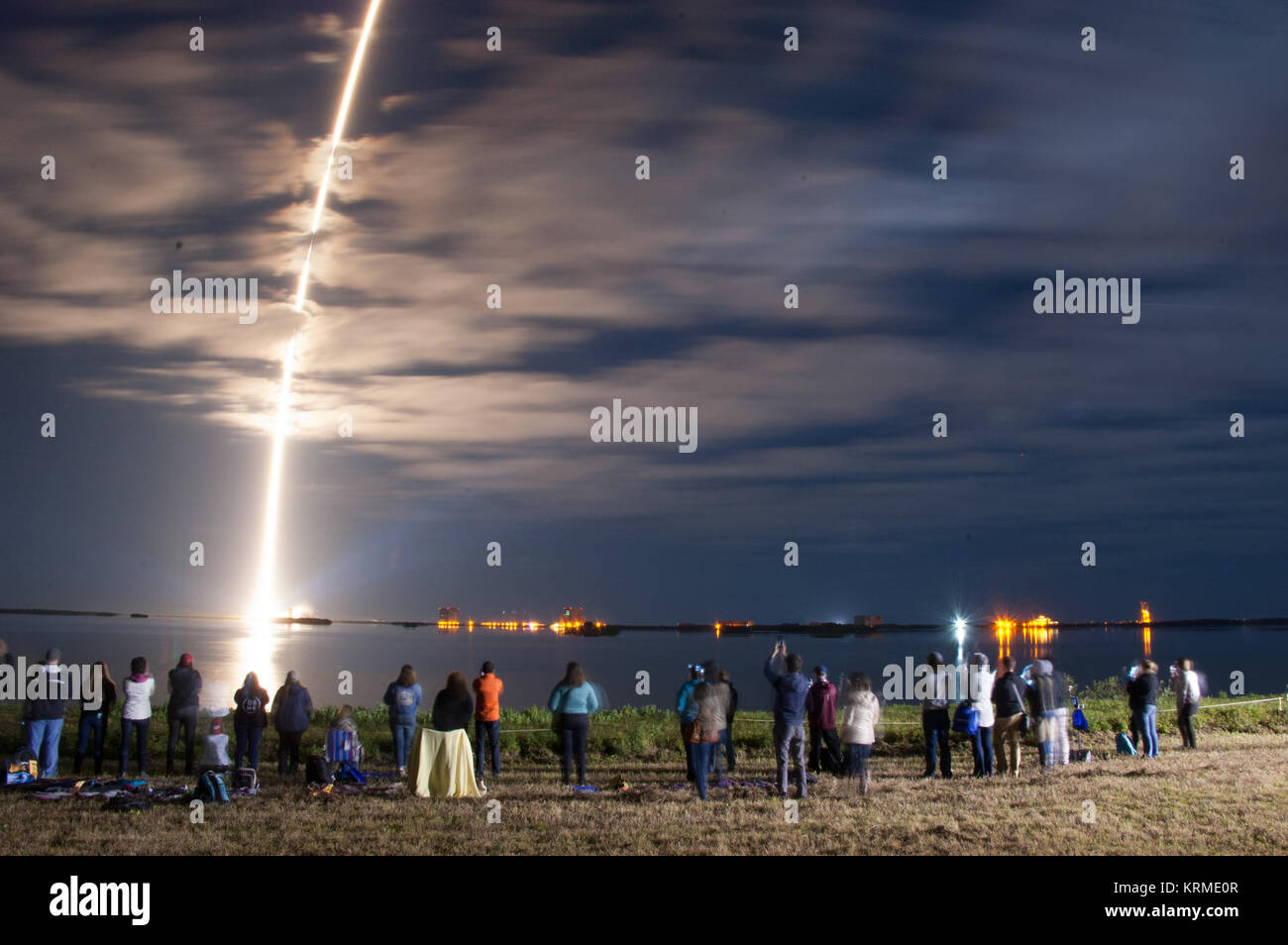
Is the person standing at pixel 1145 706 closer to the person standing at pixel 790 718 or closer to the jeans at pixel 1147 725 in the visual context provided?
the jeans at pixel 1147 725

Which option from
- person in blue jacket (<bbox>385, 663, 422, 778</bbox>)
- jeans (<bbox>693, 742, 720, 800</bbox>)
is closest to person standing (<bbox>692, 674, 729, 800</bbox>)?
jeans (<bbox>693, 742, 720, 800</bbox>)

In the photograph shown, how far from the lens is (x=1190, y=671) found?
2127 centimetres

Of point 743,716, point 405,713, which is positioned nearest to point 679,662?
point 743,716

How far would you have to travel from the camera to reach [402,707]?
59.6 ft

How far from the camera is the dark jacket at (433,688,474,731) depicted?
16.5 meters

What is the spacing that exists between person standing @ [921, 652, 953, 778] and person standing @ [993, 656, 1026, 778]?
2.98 ft

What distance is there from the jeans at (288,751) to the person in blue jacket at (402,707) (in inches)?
61.2

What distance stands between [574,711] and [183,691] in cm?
692

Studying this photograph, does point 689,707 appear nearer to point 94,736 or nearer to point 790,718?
point 790,718

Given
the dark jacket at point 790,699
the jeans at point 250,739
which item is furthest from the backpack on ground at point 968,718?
the jeans at point 250,739

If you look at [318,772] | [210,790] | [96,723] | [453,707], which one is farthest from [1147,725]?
[96,723]

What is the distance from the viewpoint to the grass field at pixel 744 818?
12484mm
